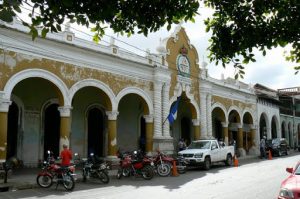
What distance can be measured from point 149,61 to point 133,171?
854 cm

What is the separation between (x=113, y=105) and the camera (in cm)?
1967

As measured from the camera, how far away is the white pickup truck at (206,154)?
1942 cm

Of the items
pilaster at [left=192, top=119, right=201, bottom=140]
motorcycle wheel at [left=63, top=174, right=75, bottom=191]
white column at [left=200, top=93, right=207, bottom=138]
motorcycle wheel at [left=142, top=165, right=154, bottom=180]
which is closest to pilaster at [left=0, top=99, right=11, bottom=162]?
motorcycle wheel at [left=63, top=174, right=75, bottom=191]

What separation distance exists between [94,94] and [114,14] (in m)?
16.7

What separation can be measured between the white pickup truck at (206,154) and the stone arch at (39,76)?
7225mm

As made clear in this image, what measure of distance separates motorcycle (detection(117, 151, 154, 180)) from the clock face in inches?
400

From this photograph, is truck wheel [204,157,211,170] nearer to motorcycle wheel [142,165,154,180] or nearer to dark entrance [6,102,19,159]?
motorcycle wheel [142,165,154,180]

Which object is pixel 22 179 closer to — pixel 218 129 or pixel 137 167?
pixel 137 167

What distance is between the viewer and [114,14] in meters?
5.53

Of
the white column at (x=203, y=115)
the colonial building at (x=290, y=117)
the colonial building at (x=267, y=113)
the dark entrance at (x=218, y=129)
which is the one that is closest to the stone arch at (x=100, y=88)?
the white column at (x=203, y=115)

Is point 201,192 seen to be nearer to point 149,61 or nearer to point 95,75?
point 95,75

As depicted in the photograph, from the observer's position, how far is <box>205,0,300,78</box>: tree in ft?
23.1

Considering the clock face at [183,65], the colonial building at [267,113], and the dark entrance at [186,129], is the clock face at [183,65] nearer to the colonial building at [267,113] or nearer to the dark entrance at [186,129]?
the dark entrance at [186,129]

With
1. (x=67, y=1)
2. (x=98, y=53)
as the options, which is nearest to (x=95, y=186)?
(x=98, y=53)
